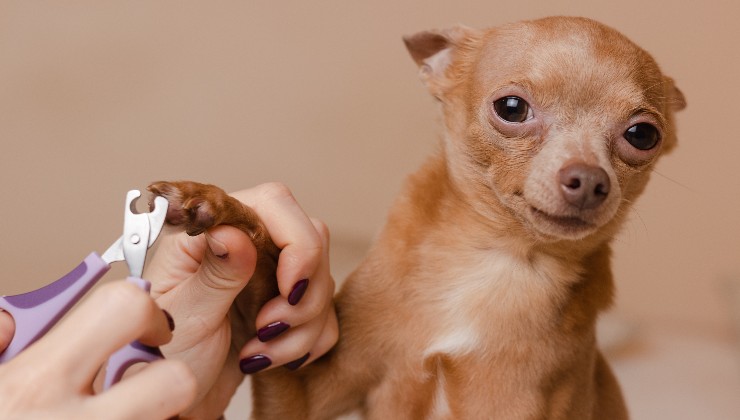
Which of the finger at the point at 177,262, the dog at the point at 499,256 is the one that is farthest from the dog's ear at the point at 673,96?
the finger at the point at 177,262

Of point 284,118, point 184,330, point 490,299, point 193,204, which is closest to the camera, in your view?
point 193,204

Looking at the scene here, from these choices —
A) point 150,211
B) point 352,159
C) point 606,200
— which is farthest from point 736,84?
point 150,211

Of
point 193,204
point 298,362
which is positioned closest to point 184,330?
point 298,362

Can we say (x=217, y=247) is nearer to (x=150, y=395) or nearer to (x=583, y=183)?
(x=150, y=395)

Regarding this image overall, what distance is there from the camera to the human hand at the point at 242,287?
153cm

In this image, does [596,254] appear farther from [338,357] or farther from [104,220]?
[104,220]

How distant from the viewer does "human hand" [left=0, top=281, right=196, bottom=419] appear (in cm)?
91

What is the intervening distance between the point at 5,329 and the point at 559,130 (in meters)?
1.16

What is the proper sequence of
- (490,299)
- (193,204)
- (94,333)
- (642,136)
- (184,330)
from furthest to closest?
1. (490,299)
2. (642,136)
3. (184,330)
4. (193,204)
5. (94,333)

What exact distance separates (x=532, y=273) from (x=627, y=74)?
1.74ft

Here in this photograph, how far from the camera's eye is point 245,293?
175 cm

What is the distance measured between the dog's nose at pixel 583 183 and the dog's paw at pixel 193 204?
670 millimetres

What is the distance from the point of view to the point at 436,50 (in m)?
2.22

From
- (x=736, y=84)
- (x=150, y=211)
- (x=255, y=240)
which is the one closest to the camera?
(x=150, y=211)
